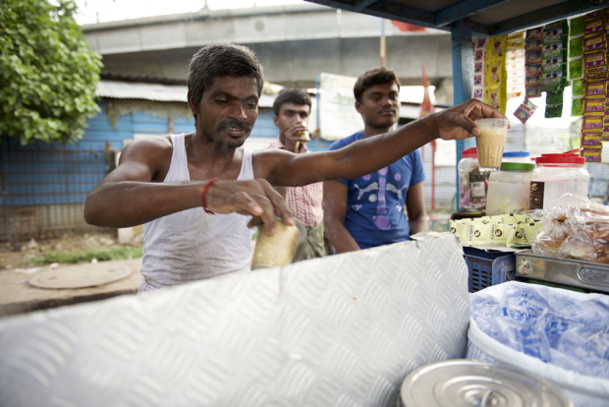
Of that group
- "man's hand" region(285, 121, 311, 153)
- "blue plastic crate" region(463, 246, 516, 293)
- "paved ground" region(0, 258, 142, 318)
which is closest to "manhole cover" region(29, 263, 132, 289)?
"paved ground" region(0, 258, 142, 318)

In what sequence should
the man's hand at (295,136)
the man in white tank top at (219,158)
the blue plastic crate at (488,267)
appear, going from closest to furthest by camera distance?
the blue plastic crate at (488,267) → the man in white tank top at (219,158) → the man's hand at (295,136)

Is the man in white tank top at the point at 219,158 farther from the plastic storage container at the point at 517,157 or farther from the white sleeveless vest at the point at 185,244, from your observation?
the plastic storage container at the point at 517,157

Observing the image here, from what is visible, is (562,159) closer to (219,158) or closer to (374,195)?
(374,195)

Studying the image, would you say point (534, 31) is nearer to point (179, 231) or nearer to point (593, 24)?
point (593, 24)

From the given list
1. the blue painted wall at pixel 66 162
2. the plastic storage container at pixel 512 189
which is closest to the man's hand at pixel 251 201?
the plastic storage container at pixel 512 189

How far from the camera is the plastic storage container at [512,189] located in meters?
2.13

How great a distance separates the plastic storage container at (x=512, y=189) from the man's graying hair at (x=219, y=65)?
1578 millimetres

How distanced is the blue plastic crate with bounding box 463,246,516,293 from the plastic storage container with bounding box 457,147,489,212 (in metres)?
0.86

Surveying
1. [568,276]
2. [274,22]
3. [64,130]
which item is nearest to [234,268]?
[568,276]

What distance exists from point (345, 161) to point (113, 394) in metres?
1.60

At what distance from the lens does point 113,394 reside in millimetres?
624

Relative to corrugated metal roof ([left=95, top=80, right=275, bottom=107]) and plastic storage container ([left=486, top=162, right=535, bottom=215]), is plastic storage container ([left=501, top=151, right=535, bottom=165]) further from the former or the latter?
Result: corrugated metal roof ([left=95, top=80, right=275, bottom=107])

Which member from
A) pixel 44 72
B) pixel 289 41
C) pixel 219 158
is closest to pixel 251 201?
pixel 219 158

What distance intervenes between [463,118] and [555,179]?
0.89m
